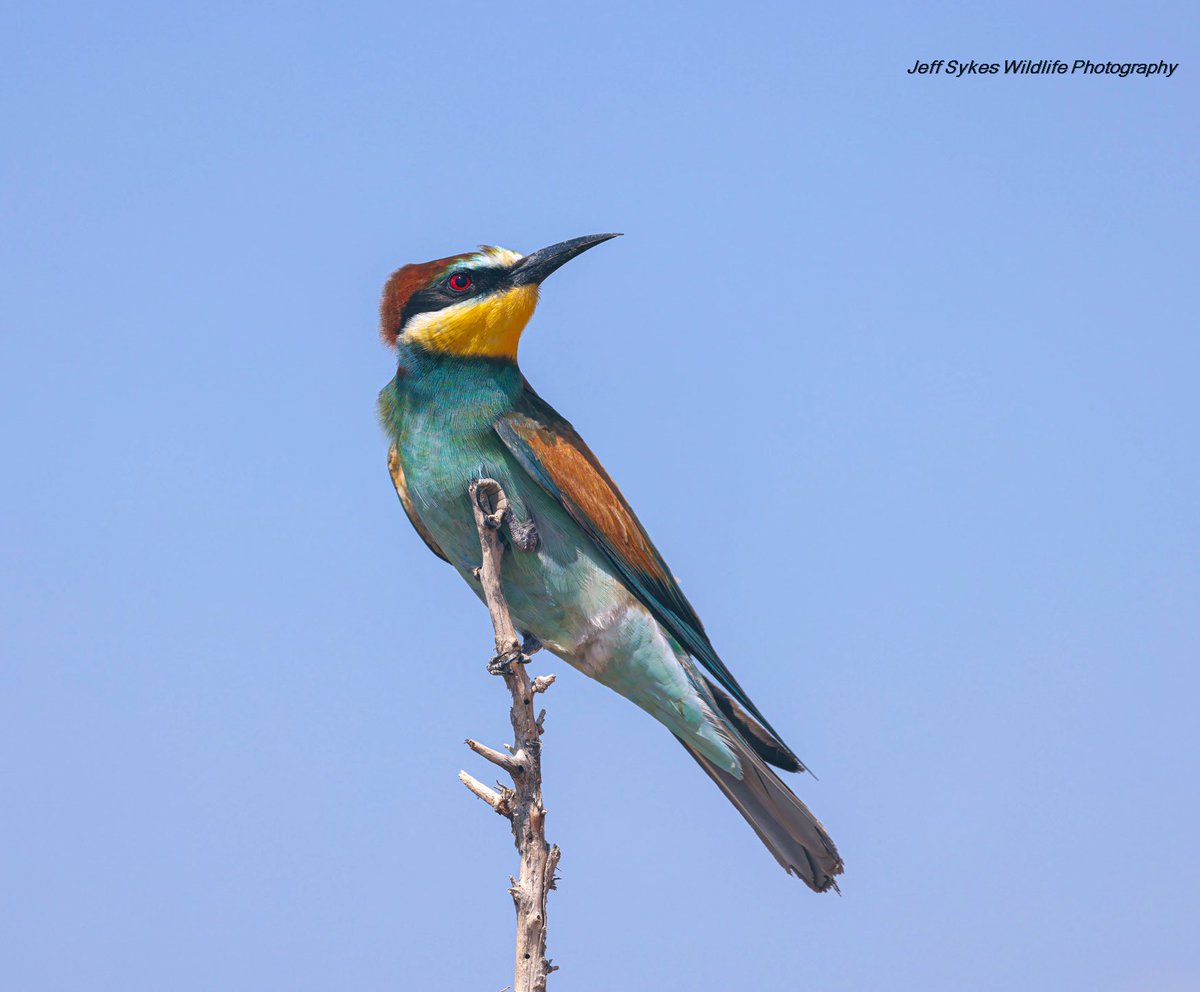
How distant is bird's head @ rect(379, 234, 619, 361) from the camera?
480cm

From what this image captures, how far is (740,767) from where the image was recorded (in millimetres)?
4805

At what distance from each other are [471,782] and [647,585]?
1.21 m

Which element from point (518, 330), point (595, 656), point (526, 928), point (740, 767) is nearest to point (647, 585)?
point (595, 656)

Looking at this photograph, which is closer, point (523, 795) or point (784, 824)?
point (523, 795)

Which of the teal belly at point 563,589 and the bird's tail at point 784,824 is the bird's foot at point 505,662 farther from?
the bird's tail at point 784,824

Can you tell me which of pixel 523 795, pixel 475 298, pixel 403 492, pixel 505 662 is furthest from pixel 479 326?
pixel 523 795

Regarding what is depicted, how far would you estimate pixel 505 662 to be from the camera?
160 inches

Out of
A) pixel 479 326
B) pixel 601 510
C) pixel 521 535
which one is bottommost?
pixel 521 535

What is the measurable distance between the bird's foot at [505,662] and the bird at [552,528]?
2.04ft

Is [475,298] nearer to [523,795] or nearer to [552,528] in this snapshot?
[552,528]

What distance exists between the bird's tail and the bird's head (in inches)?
70.0

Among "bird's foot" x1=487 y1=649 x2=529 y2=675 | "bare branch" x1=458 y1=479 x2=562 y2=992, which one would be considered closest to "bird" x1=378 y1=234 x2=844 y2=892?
"bare branch" x1=458 y1=479 x2=562 y2=992

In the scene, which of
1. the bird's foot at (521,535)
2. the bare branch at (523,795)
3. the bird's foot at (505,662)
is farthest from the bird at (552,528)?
the bird's foot at (505,662)

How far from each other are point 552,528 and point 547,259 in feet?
3.44
